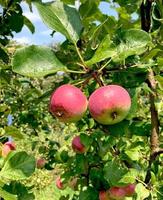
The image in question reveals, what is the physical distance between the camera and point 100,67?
111cm

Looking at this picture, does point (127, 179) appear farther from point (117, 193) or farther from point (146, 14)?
point (146, 14)

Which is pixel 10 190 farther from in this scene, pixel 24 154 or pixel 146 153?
pixel 146 153

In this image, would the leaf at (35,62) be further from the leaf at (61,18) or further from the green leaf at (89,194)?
the green leaf at (89,194)

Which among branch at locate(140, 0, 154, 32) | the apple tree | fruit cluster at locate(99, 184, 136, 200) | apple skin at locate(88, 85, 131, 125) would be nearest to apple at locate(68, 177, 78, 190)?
the apple tree

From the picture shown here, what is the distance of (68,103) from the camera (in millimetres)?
972

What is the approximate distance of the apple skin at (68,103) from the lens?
38.4 inches

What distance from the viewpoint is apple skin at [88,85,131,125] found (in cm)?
98

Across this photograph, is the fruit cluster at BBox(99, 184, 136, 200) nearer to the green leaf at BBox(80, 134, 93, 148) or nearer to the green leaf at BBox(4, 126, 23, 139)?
the green leaf at BBox(80, 134, 93, 148)

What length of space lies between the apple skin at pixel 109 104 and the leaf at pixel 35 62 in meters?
0.12

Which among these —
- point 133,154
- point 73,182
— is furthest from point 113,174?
point 73,182

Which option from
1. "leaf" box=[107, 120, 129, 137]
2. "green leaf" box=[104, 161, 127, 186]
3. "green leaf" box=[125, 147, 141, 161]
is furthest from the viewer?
"green leaf" box=[125, 147, 141, 161]

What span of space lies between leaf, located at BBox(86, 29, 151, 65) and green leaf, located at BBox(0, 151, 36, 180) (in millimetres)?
356

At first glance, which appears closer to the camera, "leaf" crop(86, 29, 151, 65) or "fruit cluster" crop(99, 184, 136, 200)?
"leaf" crop(86, 29, 151, 65)

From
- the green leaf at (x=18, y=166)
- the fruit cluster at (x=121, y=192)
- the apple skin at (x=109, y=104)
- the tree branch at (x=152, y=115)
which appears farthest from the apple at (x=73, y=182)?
the apple skin at (x=109, y=104)
